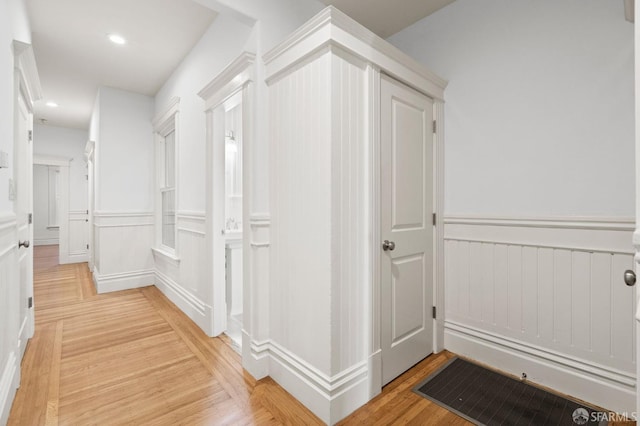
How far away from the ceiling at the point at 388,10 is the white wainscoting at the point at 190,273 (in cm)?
218

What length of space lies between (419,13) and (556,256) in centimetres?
208

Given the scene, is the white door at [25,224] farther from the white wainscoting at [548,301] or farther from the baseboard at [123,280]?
the white wainscoting at [548,301]

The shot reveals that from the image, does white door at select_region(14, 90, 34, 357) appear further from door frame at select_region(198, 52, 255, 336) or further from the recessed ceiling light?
door frame at select_region(198, 52, 255, 336)

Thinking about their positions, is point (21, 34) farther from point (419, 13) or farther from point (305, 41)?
point (419, 13)

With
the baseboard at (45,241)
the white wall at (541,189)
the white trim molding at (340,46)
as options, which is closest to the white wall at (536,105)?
the white wall at (541,189)

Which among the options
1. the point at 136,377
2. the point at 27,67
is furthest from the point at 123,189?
the point at 136,377

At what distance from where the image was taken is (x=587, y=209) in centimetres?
172

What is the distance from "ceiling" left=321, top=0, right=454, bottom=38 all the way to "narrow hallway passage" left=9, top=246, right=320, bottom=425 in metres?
2.79

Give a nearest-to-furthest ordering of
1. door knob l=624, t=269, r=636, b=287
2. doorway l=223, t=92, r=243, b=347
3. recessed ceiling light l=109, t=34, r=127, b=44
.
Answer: door knob l=624, t=269, r=636, b=287 < doorway l=223, t=92, r=243, b=347 < recessed ceiling light l=109, t=34, r=127, b=44

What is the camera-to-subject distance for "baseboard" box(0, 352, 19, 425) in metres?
1.49

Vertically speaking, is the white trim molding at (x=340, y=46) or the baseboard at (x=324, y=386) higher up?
the white trim molding at (x=340, y=46)

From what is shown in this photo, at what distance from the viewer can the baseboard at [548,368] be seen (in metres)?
1.62

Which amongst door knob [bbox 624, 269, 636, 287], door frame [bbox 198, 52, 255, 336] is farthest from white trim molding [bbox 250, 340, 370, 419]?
door knob [bbox 624, 269, 636, 287]

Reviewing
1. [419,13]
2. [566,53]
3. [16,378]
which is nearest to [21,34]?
[16,378]
